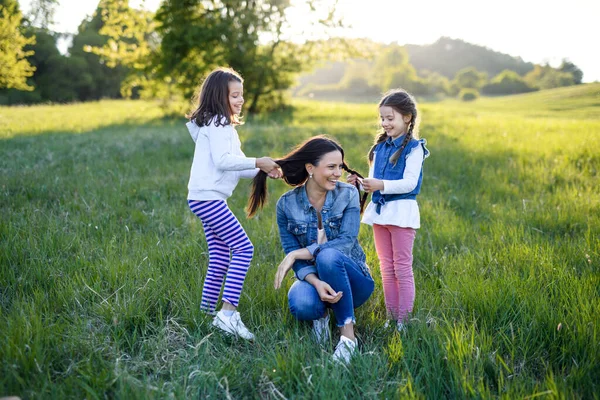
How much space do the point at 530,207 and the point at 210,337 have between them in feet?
14.2

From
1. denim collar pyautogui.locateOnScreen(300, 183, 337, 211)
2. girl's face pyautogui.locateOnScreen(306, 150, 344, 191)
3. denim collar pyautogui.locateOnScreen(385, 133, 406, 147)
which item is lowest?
denim collar pyautogui.locateOnScreen(300, 183, 337, 211)

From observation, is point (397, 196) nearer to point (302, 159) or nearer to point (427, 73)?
point (302, 159)

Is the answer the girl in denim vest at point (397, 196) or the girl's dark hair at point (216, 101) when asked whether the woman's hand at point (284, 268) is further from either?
the girl's dark hair at point (216, 101)

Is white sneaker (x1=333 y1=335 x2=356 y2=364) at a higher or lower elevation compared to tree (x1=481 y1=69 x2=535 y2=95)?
lower

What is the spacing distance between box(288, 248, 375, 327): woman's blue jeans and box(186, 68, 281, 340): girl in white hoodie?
46cm

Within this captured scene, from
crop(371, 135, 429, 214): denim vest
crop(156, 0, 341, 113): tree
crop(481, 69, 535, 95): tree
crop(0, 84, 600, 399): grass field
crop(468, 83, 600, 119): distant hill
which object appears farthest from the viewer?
crop(481, 69, 535, 95): tree

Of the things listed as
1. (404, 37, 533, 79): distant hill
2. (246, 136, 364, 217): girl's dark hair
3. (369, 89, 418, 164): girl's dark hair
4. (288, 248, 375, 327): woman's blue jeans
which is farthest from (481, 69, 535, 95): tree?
(288, 248, 375, 327): woman's blue jeans

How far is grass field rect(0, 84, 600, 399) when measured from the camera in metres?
2.62

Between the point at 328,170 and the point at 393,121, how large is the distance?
0.62m

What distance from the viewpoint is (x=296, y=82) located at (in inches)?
889

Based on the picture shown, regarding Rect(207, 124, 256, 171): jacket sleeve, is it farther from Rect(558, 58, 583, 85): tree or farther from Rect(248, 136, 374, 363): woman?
Rect(558, 58, 583, 85): tree

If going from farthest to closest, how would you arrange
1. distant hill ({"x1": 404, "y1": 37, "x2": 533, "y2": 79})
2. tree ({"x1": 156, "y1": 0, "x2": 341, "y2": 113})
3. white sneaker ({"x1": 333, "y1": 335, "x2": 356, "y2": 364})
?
distant hill ({"x1": 404, "y1": 37, "x2": 533, "y2": 79}), tree ({"x1": 156, "y1": 0, "x2": 341, "y2": 113}), white sneaker ({"x1": 333, "y1": 335, "x2": 356, "y2": 364})

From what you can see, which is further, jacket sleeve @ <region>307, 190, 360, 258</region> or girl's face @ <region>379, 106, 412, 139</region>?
girl's face @ <region>379, 106, 412, 139</region>

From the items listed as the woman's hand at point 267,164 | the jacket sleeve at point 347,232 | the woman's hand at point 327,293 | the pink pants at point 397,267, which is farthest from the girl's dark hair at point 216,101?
the pink pants at point 397,267
